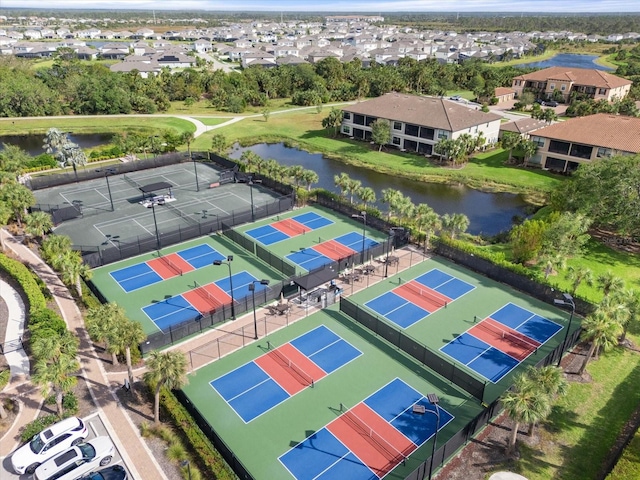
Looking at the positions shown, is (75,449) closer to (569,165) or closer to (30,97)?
(569,165)

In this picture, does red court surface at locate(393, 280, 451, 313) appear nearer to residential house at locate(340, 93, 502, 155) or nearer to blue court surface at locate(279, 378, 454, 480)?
blue court surface at locate(279, 378, 454, 480)

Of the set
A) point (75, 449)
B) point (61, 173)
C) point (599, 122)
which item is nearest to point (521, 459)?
point (75, 449)

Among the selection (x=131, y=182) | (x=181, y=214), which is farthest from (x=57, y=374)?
(x=131, y=182)

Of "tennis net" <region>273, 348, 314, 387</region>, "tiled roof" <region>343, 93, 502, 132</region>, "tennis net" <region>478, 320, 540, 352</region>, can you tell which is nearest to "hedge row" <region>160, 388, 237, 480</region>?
"tennis net" <region>273, 348, 314, 387</region>

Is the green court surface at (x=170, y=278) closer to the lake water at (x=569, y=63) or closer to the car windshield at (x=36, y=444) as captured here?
the car windshield at (x=36, y=444)

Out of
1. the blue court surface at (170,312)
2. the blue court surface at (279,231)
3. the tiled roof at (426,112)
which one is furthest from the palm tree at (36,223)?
the tiled roof at (426,112)

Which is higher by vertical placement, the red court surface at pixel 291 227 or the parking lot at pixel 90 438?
the parking lot at pixel 90 438
